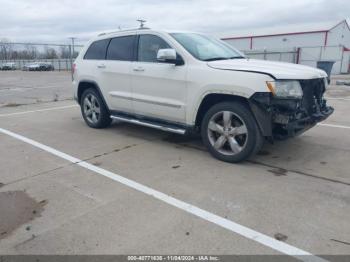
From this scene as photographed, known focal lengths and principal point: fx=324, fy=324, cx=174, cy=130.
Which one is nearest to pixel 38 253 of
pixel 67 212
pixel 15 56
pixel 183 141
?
pixel 67 212

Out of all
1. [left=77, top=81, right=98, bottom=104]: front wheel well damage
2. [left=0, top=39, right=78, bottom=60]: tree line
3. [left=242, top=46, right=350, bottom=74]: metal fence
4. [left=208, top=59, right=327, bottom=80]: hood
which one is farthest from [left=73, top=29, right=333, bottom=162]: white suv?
[left=0, top=39, right=78, bottom=60]: tree line

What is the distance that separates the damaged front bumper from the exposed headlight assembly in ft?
0.20

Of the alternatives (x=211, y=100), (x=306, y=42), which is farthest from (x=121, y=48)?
(x=306, y=42)

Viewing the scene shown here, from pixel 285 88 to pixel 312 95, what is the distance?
0.76 m

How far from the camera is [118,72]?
233 inches

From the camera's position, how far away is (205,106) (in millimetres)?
4836

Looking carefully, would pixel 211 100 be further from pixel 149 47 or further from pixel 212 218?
pixel 212 218

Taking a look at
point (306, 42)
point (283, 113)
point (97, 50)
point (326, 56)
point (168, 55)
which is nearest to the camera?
point (283, 113)

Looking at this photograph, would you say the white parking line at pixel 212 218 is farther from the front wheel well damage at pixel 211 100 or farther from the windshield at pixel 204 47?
the windshield at pixel 204 47

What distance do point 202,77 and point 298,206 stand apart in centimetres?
217

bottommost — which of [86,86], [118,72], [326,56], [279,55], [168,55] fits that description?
[86,86]

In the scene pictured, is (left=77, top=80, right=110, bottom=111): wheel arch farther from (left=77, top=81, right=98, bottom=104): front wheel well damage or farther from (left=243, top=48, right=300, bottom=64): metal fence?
(left=243, top=48, right=300, bottom=64): metal fence

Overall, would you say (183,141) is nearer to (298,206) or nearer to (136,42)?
(136,42)

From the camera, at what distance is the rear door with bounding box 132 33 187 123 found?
4.95m
